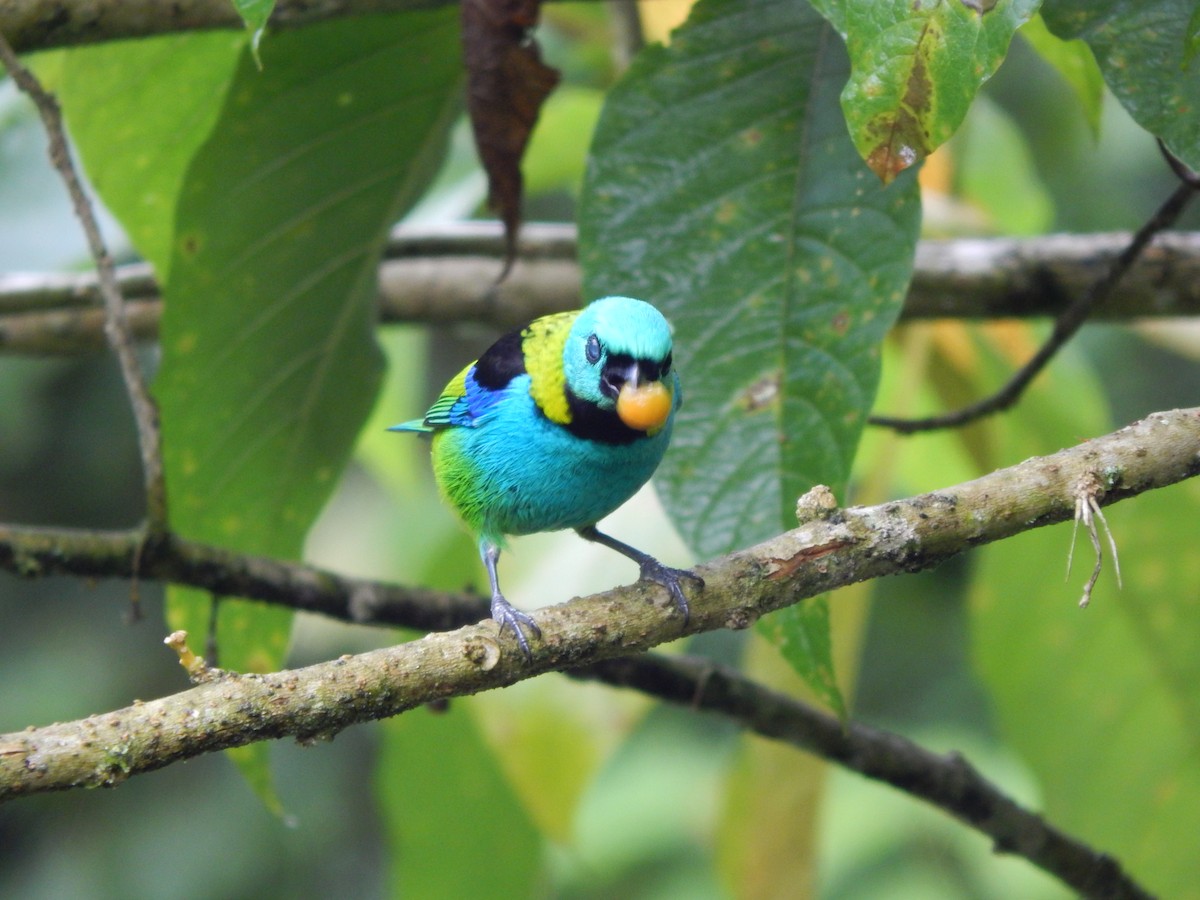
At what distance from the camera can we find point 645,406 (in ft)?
7.24

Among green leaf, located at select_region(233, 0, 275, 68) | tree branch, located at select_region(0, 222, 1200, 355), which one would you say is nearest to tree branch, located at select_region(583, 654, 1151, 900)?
tree branch, located at select_region(0, 222, 1200, 355)

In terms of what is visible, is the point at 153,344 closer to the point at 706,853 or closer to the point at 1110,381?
the point at 706,853

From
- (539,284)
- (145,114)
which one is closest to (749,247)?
(539,284)

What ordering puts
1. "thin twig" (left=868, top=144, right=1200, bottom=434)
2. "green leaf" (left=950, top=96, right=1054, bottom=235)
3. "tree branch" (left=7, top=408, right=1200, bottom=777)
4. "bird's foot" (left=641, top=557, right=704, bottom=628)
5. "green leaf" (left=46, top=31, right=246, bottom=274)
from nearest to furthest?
"tree branch" (left=7, top=408, right=1200, bottom=777), "bird's foot" (left=641, top=557, right=704, bottom=628), "thin twig" (left=868, top=144, right=1200, bottom=434), "green leaf" (left=46, top=31, right=246, bottom=274), "green leaf" (left=950, top=96, right=1054, bottom=235)

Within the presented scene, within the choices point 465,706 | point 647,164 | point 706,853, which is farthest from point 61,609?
point 647,164

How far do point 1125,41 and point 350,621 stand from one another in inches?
72.6

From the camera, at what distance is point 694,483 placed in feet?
7.70

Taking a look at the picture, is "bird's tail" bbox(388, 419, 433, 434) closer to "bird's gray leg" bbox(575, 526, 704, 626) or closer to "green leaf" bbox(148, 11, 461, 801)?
"green leaf" bbox(148, 11, 461, 801)

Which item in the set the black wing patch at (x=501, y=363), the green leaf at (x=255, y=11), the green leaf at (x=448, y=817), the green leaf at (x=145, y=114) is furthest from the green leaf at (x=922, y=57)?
the green leaf at (x=448, y=817)

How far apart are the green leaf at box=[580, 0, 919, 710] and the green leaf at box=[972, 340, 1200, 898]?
1.44 m

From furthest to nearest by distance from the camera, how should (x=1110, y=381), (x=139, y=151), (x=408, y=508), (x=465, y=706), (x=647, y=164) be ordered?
(x=1110, y=381) < (x=408, y=508) < (x=465, y=706) < (x=139, y=151) < (x=647, y=164)

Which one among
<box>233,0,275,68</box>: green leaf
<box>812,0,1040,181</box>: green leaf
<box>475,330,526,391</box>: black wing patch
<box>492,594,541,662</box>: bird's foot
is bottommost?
<box>475,330,526,391</box>: black wing patch

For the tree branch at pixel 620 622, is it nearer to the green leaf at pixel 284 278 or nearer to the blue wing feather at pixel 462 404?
the blue wing feather at pixel 462 404

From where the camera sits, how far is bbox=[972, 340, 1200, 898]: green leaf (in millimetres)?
3326
